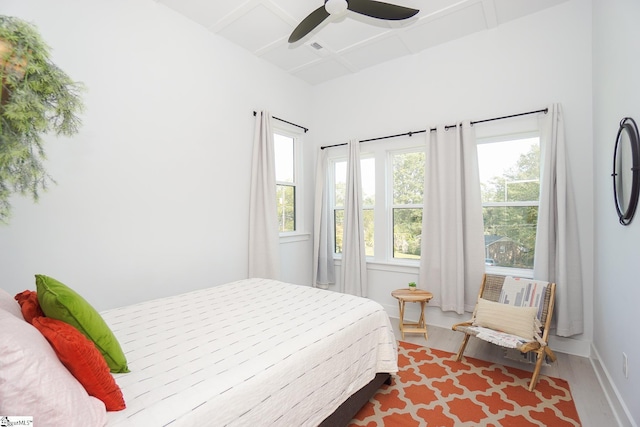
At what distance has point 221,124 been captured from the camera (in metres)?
3.22

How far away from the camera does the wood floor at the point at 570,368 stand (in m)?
1.93

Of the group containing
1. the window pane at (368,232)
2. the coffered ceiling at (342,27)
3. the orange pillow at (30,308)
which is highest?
the coffered ceiling at (342,27)

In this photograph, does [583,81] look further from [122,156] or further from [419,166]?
[122,156]

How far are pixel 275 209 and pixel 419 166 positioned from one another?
1.88 m

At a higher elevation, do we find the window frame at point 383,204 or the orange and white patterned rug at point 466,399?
the window frame at point 383,204

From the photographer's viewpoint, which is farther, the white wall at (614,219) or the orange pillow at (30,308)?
the white wall at (614,219)

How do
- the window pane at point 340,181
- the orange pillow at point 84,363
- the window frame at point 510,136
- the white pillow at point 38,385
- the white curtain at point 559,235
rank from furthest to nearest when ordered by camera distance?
the window pane at point 340,181, the window frame at point 510,136, the white curtain at point 559,235, the orange pillow at point 84,363, the white pillow at point 38,385

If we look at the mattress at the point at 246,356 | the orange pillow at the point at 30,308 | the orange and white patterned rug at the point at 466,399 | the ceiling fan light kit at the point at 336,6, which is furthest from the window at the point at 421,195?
the orange pillow at the point at 30,308

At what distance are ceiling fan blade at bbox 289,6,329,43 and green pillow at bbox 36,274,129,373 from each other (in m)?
2.25

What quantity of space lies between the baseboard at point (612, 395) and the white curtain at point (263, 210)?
2974 millimetres

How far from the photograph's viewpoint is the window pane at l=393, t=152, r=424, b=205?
3.73 metres

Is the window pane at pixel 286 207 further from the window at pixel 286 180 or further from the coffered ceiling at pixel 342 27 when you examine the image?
the coffered ceiling at pixel 342 27

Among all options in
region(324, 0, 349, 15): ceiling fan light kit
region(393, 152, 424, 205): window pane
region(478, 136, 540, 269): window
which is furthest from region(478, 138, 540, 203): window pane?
region(324, 0, 349, 15): ceiling fan light kit

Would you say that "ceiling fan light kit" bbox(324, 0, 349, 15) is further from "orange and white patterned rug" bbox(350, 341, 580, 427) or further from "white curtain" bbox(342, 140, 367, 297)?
"orange and white patterned rug" bbox(350, 341, 580, 427)
